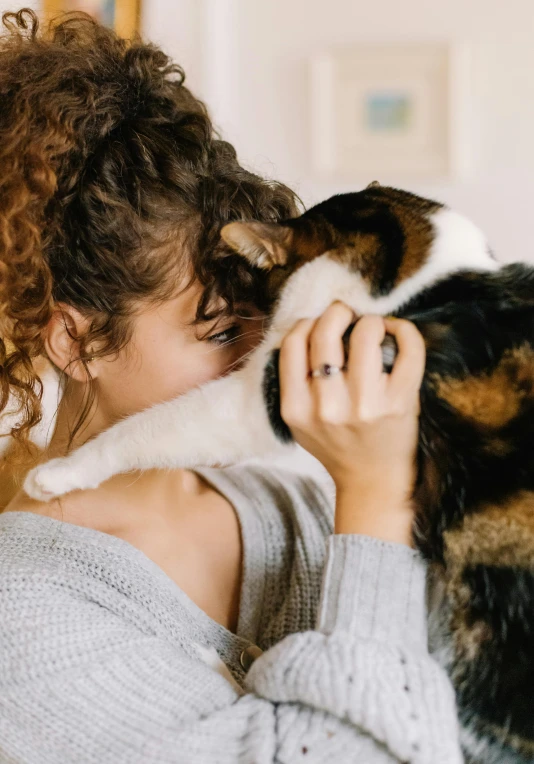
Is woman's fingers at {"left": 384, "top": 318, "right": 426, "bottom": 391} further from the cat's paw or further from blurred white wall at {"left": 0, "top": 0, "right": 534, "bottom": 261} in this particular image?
blurred white wall at {"left": 0, "top": 0, "right": 534, "bottom": 261}

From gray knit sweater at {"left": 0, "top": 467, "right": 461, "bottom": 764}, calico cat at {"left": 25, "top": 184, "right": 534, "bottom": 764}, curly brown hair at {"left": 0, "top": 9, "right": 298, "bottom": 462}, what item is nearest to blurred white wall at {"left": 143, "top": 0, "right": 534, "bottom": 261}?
curly brown hair at {"left": 0, "top": 9, "right": 298, "bottom": 462}

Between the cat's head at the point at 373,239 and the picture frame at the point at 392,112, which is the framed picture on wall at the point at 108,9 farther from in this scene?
the cat's head at the point at 373,239

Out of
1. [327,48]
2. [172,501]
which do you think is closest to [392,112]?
[327,48]

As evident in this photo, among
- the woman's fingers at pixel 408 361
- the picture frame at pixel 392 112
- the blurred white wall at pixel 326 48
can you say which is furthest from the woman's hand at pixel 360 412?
the picture frame at pixel 392 112

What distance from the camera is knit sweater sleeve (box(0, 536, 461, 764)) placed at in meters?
0.75

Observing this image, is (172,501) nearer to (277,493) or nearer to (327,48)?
(277,493)

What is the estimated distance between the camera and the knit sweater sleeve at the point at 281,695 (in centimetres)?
75

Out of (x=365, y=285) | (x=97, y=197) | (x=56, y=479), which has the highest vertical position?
(x=97, y=197)

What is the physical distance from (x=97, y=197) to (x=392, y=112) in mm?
1381

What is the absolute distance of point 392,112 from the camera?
2.14 metres

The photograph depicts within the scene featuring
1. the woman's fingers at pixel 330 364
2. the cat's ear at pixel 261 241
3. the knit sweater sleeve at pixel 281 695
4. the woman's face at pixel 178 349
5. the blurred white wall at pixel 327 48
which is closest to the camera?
the knit sweater sleeve at pixel 281 695

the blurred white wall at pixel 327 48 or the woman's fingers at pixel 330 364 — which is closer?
the woman's fingers at pixel 330 364

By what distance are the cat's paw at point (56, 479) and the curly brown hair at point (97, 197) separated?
12cm

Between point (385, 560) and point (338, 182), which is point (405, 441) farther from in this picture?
point (338, 182)
